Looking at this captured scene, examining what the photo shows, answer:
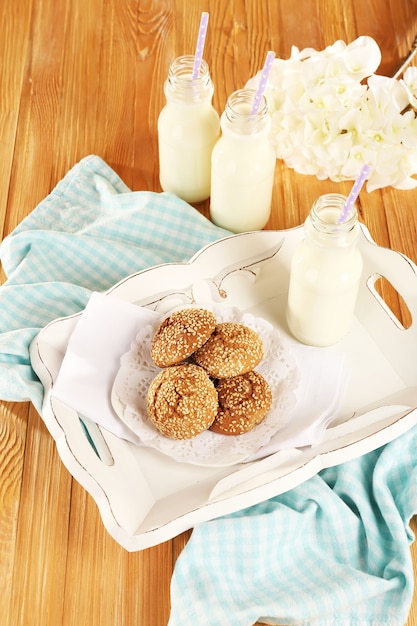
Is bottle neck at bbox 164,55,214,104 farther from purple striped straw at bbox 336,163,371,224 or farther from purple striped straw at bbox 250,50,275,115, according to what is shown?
purple striped straw at bbox 336,163,371,224

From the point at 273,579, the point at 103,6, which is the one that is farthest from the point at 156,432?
the point at 103,6

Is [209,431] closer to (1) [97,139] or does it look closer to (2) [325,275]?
(2) [325,275]

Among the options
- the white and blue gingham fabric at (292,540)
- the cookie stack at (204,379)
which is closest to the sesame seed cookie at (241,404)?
the cookie stack at (204,379)

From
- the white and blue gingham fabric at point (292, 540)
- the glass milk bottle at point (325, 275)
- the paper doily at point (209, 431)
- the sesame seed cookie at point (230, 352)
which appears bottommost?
the white and blue gingham fabric at point (292, 540)

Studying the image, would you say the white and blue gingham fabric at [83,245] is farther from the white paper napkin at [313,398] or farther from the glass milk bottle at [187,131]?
the white paper napkin at [313,398]

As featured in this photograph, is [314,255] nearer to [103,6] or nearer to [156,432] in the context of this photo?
[156,432]

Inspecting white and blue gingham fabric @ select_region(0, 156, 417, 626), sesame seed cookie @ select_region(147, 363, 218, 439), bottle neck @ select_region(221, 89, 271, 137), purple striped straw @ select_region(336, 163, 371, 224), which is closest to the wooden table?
white and blue gingham fabric @ select_region(0, 156, 417, 626)
